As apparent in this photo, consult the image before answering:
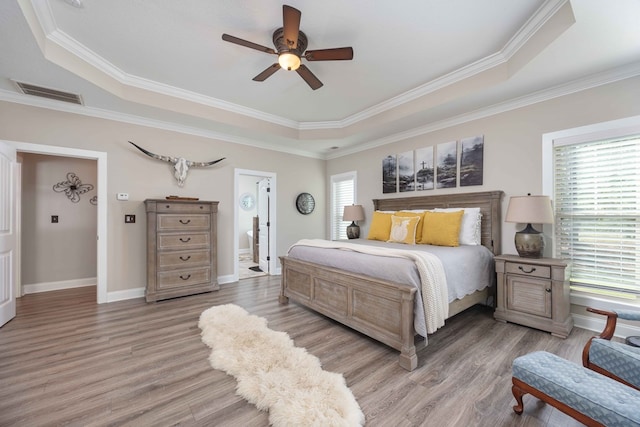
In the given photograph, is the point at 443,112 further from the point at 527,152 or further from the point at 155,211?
the point at 155,211

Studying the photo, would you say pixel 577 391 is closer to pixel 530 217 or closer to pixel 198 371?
pixel 530 217

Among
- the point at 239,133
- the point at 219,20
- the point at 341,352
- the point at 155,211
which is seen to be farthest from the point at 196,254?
the point at 219,20

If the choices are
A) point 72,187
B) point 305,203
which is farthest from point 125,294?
point 305,203

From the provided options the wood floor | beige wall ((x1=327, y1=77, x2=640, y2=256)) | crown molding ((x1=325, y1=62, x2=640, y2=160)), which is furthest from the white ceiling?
the wood floor

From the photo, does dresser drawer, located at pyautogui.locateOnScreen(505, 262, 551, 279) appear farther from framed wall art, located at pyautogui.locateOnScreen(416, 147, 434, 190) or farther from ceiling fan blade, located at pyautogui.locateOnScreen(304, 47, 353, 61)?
ceiling fan blade, located at pyautogui.locateOnScreen(304, 47, 353, 61)

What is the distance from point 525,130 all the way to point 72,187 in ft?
23.1

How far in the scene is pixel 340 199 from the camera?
235 inches

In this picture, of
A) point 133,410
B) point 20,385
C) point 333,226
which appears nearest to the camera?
point 133,410

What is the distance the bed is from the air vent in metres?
3.39

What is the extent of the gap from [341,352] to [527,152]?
326 centimetres

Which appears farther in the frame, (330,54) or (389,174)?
(389,174)

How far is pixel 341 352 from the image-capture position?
7.61 feet

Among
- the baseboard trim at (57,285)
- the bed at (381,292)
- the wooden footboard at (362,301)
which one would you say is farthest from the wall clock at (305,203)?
the baseboard trim at (57,285)

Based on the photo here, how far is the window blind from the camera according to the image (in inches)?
102
